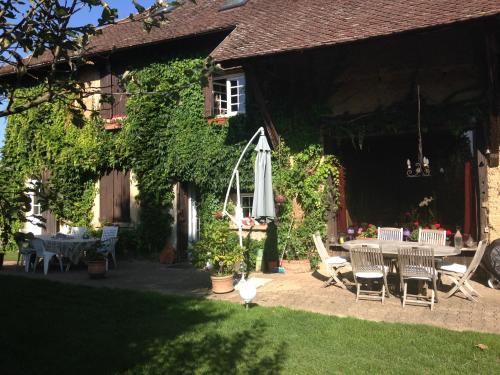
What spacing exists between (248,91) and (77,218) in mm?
6230

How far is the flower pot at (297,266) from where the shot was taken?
383 inches

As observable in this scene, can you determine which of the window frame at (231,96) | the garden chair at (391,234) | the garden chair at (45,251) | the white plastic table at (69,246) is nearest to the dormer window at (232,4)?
the window frame at (231,96)

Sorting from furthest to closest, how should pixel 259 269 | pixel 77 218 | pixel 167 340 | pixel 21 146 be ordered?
pixel 21 146 → pixel 77 218 → pixel 259 269 → pixel 167 340

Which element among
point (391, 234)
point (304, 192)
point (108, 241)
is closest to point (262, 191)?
point (304, 192)

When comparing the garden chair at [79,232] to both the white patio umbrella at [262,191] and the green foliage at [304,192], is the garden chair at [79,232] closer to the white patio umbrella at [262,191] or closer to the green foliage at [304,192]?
the white patio umbrella at [262,191]

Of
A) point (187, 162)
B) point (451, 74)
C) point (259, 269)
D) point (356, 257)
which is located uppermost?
point (451, 74)

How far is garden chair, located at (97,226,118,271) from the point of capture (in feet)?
34.9

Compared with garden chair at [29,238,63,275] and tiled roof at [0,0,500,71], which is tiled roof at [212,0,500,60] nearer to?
tiled roof at [0,0,500,71]

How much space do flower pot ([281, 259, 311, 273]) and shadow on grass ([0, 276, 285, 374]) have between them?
3.18 m

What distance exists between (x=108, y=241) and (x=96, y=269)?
164cm

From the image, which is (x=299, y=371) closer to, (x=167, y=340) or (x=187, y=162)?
(x=167, y=340)

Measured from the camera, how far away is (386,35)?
7.72m

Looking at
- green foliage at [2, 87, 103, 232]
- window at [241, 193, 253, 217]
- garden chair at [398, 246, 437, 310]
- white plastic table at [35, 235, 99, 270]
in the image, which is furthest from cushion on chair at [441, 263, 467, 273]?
green foliage at [2, 87, 103, 232]

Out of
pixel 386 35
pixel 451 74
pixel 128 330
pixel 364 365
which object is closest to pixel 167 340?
pixel 128 330
